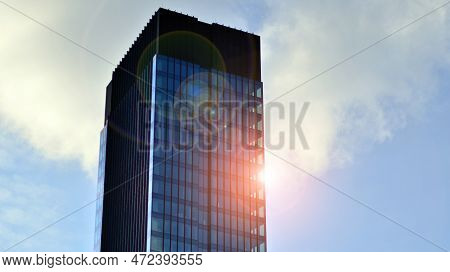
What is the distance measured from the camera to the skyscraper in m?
126

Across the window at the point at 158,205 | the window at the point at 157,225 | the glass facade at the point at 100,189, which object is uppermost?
the glass facade at the point at 100,189

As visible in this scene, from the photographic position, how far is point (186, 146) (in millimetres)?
130875

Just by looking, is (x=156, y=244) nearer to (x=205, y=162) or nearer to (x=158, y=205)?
(x=158, y=205)

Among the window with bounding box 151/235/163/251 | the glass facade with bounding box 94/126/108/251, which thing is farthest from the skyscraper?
the glass facade with bounding box 94/126/108/251

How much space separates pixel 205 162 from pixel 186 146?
3892mm

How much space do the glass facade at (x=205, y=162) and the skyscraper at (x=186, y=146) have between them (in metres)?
0.16

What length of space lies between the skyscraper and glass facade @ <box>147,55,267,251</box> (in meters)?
0.16

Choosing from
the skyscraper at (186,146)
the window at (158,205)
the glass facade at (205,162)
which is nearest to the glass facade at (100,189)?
the skyscraper at (186,146)

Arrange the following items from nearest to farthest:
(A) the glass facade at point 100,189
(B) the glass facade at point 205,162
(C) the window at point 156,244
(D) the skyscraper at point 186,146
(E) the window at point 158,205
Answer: (C) the window at point 156,244 < (E) the window at point 158,205 < (B) the glass facade at point 205,162 < (D) the skyscraper at point 186,146 < (A) the glass facade at point 100,189

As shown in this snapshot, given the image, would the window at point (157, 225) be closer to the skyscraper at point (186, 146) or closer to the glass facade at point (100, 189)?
the skyscraper at point (186, 146)

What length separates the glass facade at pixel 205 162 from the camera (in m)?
125

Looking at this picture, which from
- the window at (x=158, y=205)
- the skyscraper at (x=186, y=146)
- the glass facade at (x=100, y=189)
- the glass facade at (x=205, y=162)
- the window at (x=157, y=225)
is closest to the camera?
the window at (x=157, y=225)

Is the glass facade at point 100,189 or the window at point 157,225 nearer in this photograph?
the window at point 157,225
